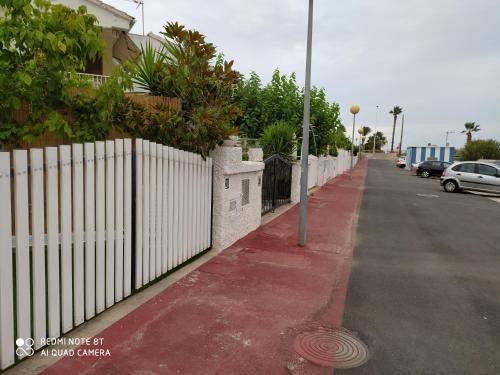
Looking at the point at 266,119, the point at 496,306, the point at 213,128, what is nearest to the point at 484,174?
the point at 266,119

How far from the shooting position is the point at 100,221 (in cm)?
400

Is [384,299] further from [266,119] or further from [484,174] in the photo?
[484,174]

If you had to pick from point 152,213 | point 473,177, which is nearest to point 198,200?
point 152,213

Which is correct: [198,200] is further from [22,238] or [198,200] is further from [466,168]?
[466,168]

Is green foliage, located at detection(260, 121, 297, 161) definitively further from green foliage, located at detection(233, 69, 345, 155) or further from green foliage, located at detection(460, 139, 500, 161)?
green foliage, located at detection(460, 139, 500, 161)

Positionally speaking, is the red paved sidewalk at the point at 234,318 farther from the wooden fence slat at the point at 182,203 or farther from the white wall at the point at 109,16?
the white wall at the point at 109,16

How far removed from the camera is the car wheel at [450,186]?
20.6 metres

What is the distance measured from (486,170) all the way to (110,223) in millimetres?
21209

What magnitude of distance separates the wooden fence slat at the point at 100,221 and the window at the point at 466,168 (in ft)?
69.1

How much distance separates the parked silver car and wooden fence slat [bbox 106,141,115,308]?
2056cm

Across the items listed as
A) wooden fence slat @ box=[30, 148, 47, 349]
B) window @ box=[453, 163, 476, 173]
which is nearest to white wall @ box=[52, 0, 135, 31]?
wooden fence slat @ box=[30, 148, 47, 349]

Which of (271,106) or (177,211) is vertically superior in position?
(271,106)

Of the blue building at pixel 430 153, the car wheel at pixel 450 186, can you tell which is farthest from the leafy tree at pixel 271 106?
the blue building at pixel 430 153

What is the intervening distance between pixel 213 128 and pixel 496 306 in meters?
4.65
